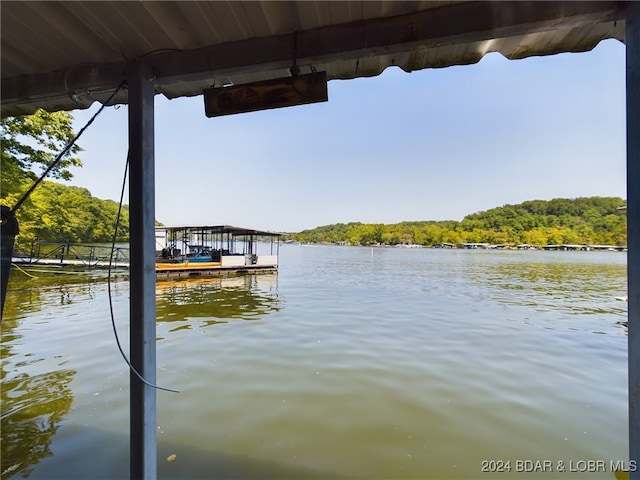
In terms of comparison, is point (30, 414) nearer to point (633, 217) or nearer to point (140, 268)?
point (140, 268)

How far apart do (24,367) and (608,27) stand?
824 centimetres

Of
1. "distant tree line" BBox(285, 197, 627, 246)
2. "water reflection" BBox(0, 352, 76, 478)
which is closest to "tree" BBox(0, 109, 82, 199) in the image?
"water reflection" BBox(0, 352, 76, 478)

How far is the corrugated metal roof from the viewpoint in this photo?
1329 mm

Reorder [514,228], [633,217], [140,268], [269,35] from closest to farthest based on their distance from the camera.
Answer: [633,217], [269,35], [140,268], [514,228]

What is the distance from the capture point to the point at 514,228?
9244cm

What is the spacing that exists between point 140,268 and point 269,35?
4.64 ft

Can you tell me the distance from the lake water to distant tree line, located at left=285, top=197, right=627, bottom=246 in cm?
7275

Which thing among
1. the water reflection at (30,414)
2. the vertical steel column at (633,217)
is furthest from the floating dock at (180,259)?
the vertical steel column at (633,217)

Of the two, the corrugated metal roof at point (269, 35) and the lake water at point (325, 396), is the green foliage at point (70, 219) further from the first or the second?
the corrugated metal roof at point (269, 35)

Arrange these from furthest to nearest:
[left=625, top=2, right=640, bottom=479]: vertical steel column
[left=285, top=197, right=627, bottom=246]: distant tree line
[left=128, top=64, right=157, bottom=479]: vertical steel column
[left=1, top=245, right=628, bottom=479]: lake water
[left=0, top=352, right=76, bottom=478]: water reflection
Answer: [left=285, top=197, right=627, bottom=246]: distant tree line
[left=1, top=245, right=628, bottom=479]: lake water
[left=0, top=352, right=76, bottom=478]: water reflection
[left=128, top=64, right=157, bottom=479]: vertical steel column
[left=625, top=2, right=640, bottom=479]: vertical steel column

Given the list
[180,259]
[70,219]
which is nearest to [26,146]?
[180,259]

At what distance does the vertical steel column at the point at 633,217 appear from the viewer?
3.96 feet

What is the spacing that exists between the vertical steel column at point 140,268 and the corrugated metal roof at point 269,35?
0.66 feet

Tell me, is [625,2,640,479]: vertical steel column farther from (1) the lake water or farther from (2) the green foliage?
(2) the green foliage
